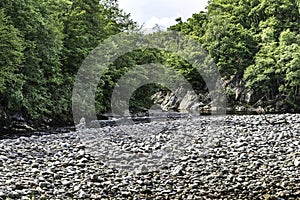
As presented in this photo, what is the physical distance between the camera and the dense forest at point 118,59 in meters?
16.1

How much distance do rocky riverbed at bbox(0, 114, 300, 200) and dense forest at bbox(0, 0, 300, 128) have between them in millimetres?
5680

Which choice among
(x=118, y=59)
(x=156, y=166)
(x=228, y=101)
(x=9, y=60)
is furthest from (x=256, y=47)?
(x=156, y=166)

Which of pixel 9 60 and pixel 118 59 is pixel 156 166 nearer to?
pixel 9 60

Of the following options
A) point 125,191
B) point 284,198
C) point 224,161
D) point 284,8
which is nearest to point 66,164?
point 125,191

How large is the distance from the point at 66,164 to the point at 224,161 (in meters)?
3.87

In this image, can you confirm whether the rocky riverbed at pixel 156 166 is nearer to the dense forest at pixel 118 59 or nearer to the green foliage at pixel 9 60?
the green foliage at pixel 9 60

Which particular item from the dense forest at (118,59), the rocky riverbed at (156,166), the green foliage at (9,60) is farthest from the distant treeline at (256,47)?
the green foliage at (9,60)

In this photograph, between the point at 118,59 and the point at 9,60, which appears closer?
the point at 9,60

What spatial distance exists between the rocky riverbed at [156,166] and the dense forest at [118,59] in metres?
5.68

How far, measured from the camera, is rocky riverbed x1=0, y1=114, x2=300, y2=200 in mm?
6621

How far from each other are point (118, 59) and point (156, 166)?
17.8m

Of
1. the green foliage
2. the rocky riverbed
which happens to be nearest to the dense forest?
the green foliage

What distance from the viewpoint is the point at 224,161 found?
28.2ft

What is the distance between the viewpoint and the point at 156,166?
8398mm
